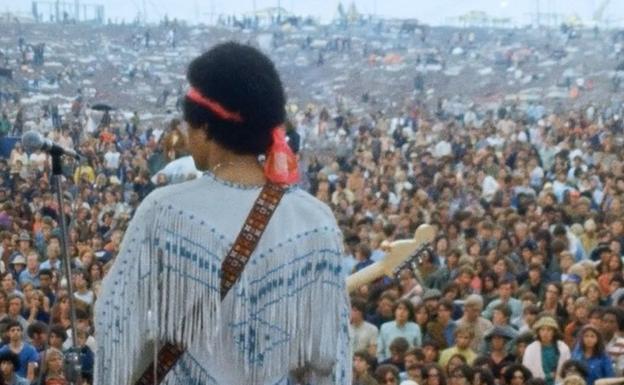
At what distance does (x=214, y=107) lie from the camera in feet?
10.9

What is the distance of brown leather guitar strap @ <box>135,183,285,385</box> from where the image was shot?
329cm

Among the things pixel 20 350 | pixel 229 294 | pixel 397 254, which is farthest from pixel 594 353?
pixel 229 294

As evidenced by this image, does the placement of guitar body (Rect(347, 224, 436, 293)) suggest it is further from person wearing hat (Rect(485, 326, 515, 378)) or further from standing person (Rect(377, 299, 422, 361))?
standing person (Rect(377, 299, 422, 361))

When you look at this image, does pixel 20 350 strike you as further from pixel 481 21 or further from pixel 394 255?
pixel 481 21

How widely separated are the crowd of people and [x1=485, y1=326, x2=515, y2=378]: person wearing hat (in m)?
0.01

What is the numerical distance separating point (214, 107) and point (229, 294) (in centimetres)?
35

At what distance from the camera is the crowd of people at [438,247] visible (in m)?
9.09

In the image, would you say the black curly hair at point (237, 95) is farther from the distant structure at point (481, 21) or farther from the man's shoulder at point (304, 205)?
the distant structure at point (481, 21)

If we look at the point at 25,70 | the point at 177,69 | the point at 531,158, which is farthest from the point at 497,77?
the point at 531,158

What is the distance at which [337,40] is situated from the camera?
43.9 meters

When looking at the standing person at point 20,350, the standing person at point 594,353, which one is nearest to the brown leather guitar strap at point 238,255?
the standing person at point 594,353

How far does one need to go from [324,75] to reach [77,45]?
5821 millimetres

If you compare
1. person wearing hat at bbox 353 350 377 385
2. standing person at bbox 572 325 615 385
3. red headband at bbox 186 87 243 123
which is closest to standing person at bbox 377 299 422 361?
person wearing hat at bbox 353 350 377 385

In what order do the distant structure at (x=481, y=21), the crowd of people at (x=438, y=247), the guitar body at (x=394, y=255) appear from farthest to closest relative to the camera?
1. the distant structure at (x=481, y=21)
2. the crowd of people at (x=438, y=247)
3. the guitar body at (x=394, y=255)
